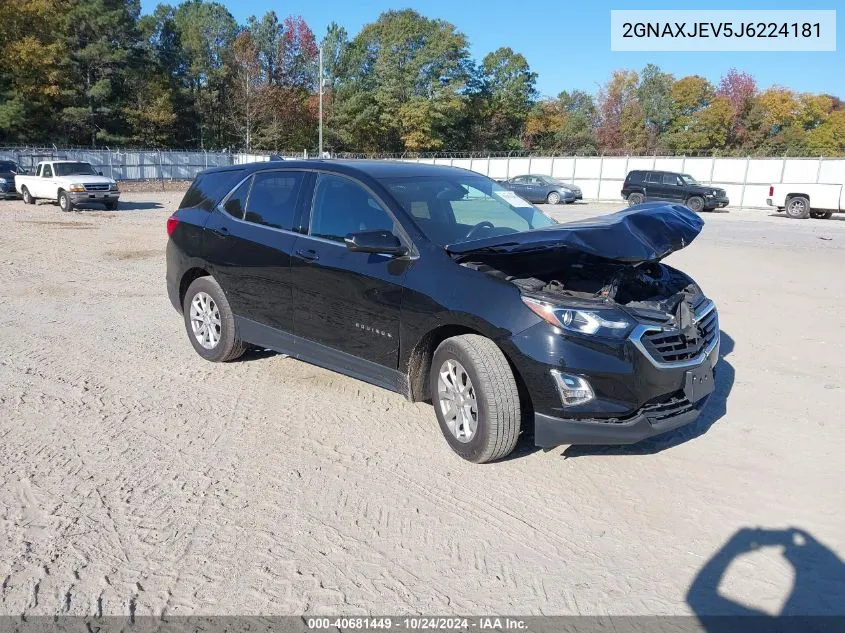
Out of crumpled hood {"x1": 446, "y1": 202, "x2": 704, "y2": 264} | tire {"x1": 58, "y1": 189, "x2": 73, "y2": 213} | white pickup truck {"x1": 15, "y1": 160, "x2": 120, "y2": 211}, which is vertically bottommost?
tire {"x1": 58, "y1": 189, "x2": 73, "y2": 213}

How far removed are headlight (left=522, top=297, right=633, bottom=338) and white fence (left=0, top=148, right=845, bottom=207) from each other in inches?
1180

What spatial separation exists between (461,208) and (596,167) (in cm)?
3682

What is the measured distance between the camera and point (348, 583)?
9.95ft

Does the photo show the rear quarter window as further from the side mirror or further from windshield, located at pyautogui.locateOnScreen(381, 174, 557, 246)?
the side mirror

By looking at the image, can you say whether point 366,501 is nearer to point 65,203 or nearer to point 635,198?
point 65,203

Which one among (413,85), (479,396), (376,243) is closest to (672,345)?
(479,396)

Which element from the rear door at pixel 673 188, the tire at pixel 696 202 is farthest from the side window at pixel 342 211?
the tire at pixel 696 202

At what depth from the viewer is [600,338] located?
377 cm

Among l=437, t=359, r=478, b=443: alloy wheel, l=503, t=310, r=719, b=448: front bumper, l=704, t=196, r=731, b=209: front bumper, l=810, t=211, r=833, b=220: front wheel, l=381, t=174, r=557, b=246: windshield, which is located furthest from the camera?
l=704, t=196, r=731, b=209: front bumper

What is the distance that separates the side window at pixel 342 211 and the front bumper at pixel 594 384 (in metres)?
1.40

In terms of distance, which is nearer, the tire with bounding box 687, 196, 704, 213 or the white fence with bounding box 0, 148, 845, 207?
the tire with bounding box 687, 196, 704, 213

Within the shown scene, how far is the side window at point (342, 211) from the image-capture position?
4.76 meters

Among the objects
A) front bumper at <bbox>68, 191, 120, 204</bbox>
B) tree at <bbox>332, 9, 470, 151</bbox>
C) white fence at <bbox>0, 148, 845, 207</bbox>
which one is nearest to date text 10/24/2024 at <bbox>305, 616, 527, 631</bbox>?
front bumper at <bbox>68, 191, 120, 204</bbox>

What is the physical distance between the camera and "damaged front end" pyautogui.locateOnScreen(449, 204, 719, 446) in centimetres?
377
